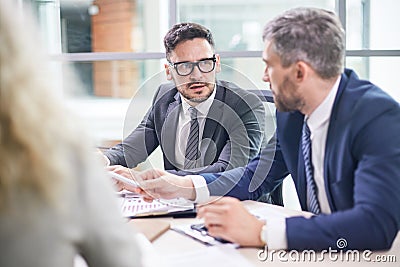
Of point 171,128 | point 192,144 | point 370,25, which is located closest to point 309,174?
point 192,144

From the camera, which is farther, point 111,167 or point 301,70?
point 111,167

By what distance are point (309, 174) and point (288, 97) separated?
0.21 meters

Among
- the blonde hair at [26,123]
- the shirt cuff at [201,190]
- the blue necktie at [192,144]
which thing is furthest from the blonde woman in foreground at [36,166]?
the blue necktie at [192,144]

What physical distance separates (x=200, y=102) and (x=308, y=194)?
0.61 metres

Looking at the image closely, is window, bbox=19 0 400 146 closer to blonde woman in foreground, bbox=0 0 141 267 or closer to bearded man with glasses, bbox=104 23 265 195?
bearded man with glasses, bbox=104 23 265 195

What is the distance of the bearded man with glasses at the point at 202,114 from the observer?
1.76 meters

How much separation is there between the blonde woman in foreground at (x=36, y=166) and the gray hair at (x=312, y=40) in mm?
685

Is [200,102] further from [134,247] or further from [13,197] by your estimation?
[13,197]

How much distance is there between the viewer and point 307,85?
1266 millimetres

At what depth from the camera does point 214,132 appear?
180 cm

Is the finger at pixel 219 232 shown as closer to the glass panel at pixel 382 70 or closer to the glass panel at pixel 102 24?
the glass panel at pixel 102 24

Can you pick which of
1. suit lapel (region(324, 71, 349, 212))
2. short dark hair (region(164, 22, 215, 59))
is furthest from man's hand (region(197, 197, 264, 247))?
short dark hair (region(164, 22, 215, 59))

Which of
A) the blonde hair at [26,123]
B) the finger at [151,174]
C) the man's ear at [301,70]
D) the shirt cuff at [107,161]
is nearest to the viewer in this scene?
the blonde hair at [26,123]

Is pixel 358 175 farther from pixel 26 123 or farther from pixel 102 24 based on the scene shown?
pixel 102 24
